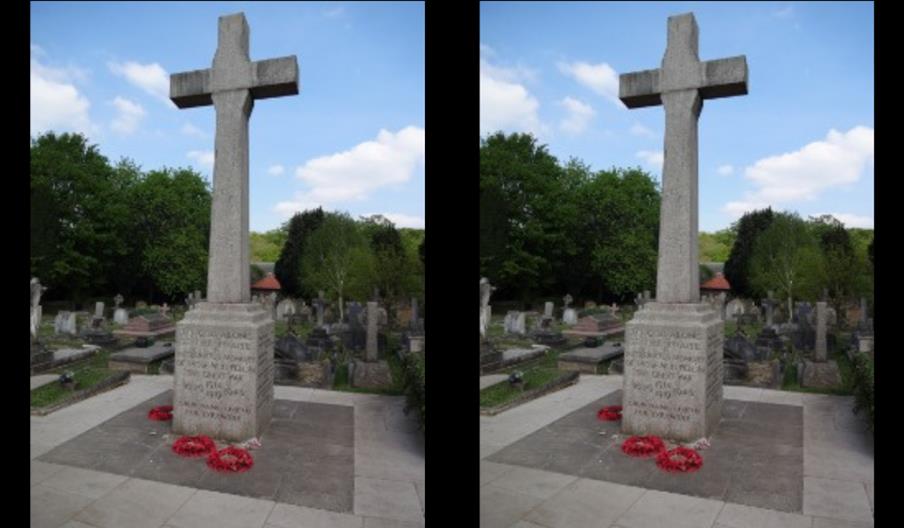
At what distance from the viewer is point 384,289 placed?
4.36m

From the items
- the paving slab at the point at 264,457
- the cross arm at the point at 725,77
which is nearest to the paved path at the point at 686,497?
the paving slab at the point at 264,457

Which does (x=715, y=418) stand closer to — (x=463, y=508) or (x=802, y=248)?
(x=802, y=248)

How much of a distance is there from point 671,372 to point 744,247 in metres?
1.07

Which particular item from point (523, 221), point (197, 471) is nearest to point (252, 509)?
point (197, 471)

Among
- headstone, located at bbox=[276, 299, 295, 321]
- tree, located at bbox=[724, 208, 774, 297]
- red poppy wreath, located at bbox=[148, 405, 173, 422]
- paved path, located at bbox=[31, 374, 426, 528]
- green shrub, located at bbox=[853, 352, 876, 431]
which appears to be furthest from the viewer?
headstone, located at bbox=[276, 299, 295, 321]

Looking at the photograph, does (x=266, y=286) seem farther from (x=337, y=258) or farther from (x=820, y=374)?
(x=820, y=374)

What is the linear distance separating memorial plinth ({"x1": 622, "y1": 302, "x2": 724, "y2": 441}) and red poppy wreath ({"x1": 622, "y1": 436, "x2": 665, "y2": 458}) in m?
0.19

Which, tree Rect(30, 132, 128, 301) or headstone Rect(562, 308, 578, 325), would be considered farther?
headstone Rect(562, 308, 578, 325)

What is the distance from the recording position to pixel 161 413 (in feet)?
13.0

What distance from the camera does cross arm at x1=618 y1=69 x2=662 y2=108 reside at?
395 cm

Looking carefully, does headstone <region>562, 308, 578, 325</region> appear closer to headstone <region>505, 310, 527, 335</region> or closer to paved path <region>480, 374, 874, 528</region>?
headstone <region>505, 310, 527, 335</region>

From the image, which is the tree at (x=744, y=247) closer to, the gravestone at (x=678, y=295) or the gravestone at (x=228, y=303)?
the gravestone at (x=678, y=295)

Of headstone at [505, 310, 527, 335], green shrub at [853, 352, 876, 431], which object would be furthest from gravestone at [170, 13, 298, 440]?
green shrub at [853, 352, 876, 431]

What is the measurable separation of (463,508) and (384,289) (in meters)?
2.90
